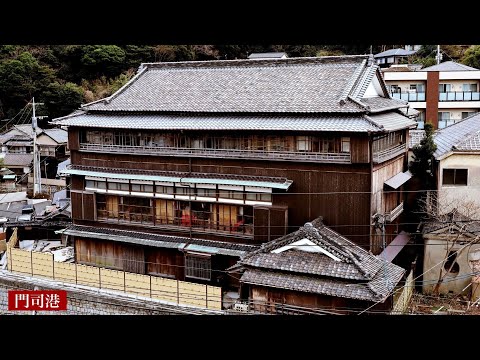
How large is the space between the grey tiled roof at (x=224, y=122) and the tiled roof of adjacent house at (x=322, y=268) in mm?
2990

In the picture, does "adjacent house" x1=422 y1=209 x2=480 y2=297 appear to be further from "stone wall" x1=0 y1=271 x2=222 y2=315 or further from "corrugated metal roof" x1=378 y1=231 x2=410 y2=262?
"stone wall" x1=0 y1=271 x2=222 y2=315

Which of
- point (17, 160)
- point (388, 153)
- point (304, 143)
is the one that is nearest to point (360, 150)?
point (304, 143)

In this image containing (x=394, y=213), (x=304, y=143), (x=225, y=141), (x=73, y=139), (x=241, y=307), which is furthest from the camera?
(x=73, y=139)

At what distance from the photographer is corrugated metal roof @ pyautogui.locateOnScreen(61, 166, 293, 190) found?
49.1 ft

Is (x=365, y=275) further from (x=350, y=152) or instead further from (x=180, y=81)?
(x=180, y=81)

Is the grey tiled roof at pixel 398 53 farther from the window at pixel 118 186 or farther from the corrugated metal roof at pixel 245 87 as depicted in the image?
the window at pixel 118 186

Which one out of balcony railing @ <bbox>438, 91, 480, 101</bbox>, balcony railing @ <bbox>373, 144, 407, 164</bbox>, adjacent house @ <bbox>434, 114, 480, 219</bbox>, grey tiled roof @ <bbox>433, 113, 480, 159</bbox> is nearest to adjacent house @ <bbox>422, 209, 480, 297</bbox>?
adjacent house @ <bbox>434, 114, 480, 219</bbox>

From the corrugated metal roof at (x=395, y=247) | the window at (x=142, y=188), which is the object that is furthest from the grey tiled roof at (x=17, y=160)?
the corrugated metal roof at (x=395, y=247)

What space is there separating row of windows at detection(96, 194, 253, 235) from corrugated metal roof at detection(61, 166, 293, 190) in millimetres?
818

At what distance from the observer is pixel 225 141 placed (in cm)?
1603

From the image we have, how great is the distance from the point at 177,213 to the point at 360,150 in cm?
629

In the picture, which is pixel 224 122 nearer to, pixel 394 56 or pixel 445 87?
pixel 445 87

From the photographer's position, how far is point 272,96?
650 inches

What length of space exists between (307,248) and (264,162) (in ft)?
10.9
